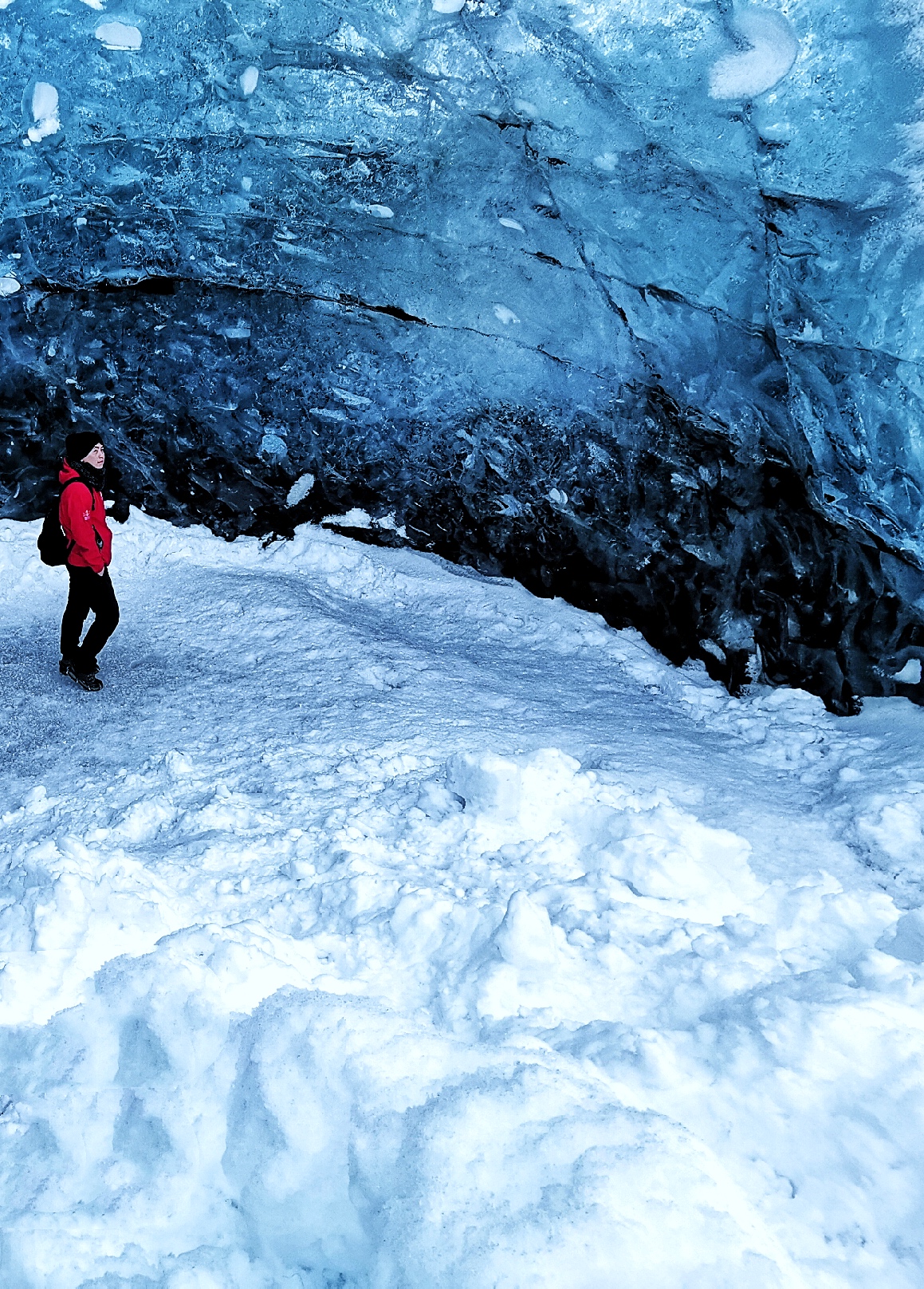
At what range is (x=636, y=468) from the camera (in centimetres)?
526

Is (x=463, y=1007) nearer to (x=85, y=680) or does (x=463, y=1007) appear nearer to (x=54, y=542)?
(x=85, y=680)

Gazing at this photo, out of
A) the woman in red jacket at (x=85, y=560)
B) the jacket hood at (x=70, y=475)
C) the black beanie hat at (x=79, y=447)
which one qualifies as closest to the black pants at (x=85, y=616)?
the woman in red jacket at (x=85, y=560)

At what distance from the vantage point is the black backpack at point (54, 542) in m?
4.79

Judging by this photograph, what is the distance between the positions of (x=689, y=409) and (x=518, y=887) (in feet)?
10.0

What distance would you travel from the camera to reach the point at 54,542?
189 inches

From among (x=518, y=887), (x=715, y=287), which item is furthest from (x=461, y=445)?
(x=518, y=887)

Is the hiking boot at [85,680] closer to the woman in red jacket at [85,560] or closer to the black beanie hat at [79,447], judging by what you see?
the woman in red jacket at [85,560]

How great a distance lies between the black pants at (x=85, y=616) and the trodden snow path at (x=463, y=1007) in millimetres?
831

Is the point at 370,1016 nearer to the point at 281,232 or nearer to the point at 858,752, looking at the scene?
the point at 858,752

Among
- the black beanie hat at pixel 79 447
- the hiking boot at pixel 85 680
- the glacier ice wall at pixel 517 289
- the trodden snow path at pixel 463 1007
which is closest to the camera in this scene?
the trodden snow path at pixel 463 1007

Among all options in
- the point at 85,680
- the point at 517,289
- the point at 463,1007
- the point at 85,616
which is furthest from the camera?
the point at 517,289

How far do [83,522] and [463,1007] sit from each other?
348 cm

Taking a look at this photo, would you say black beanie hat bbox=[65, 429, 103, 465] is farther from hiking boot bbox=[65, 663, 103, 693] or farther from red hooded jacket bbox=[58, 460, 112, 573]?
hiking boot bbox=[65, 663, 103, 693]

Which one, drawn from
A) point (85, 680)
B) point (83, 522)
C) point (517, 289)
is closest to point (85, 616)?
point (85, 680)
